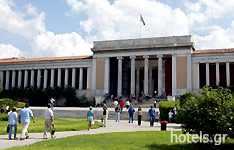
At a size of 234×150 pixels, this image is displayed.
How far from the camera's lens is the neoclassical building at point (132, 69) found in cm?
4394

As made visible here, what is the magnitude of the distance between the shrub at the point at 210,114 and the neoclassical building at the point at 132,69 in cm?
3213

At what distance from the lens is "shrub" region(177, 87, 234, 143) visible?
37.4 ft

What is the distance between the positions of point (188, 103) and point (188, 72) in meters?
32.5

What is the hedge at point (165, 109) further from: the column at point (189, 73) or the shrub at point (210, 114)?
the column at point (189, 73)

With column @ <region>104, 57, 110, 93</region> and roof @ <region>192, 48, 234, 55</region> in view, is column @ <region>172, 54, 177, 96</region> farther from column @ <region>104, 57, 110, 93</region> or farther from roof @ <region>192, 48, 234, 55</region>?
column @ <region>104, 57, 110, 93</region>

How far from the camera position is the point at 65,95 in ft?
160

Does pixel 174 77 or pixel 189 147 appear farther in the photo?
pixel 174 77

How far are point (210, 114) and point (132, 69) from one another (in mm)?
35874

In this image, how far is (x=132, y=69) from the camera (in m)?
47.2

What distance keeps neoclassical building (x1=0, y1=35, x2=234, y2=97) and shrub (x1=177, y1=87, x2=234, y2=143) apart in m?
32.1

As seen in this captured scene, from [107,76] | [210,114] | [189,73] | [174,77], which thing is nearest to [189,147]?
[210,114]

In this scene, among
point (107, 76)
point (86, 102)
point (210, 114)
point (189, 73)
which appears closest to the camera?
point (210, 114)

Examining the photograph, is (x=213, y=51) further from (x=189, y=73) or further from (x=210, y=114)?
(x=210, y=114)

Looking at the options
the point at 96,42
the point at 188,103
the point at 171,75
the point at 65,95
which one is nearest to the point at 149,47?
the point at 171,75
